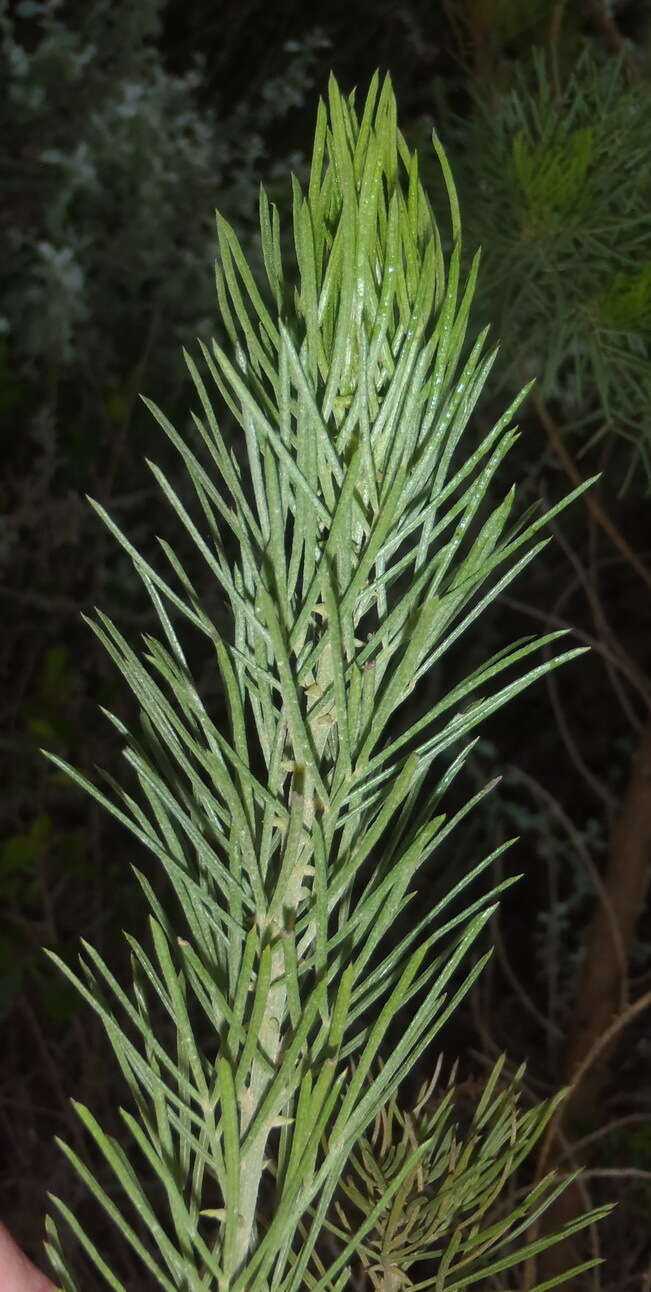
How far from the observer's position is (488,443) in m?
0.16

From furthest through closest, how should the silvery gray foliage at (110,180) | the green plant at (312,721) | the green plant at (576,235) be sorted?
the silvery gray foliage at (110,180)
the green plant at (576,235)
the green plant at (312,721)

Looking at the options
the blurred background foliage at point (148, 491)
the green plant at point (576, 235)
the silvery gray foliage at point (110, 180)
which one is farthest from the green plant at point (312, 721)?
the silvery gray foliage at point (110, 180)

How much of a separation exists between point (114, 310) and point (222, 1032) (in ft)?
2.27

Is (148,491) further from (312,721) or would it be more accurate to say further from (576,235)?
(312,721)

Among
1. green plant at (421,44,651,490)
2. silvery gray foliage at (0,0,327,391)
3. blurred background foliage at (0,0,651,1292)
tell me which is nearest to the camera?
green plant at (421,44,651,490)

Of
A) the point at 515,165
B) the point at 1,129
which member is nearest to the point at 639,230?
the point at 515,165

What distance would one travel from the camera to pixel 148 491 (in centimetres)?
69

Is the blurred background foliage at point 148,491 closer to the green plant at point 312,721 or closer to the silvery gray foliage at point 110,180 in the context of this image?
the silvery gray foliage at point 110,180

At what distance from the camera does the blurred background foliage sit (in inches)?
25.3

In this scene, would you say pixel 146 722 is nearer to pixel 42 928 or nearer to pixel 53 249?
pixel 42 928

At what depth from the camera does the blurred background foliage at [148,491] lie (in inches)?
25.3

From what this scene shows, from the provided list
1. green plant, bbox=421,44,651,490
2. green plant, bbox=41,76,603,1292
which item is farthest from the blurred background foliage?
green plant, bbox=41,76,603,1292

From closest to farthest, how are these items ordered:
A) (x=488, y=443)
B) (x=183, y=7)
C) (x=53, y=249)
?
(x=488, y=443) → (x=53, y=249) → (x=183, y=7)

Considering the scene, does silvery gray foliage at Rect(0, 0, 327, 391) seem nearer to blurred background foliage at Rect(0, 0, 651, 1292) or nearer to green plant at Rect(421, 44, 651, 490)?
blurred background foliage at Rect(0, 0, 651, 1292)
